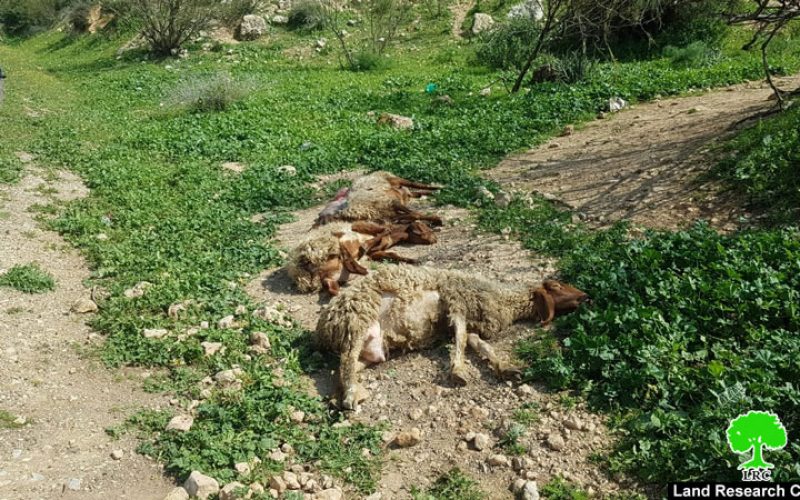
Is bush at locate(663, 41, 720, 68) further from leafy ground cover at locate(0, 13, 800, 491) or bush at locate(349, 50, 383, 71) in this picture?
bush at locate(349, 50, 383, 71)

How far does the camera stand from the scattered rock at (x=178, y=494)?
339 centimetres

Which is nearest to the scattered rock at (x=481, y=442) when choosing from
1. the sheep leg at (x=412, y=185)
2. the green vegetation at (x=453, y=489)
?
the green vegetation at (x=453, y=489)

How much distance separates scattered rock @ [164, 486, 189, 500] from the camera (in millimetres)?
3391

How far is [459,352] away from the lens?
183 inches

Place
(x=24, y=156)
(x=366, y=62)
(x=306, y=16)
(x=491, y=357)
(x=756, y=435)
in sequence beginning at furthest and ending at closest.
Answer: (x=306, y=16) < (x=366, y=62) < (x=24, y=156) < (x=491, y=357) < (x=756, y=435)

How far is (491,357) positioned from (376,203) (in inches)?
134

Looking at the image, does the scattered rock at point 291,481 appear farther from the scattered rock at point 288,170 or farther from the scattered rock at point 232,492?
the scattered rock at point 288,170

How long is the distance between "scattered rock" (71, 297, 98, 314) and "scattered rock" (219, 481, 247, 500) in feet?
9.11

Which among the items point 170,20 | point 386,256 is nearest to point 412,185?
point 386,256

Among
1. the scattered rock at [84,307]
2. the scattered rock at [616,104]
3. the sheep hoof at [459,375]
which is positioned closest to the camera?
the sheep hoof at [459,375]

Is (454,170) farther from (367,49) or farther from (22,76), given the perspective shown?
(22,76)

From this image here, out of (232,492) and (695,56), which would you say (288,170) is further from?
(695,56)

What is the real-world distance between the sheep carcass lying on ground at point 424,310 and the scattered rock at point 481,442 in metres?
0.90

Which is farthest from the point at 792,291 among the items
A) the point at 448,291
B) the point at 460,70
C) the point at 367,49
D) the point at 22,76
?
the point at 22,76
